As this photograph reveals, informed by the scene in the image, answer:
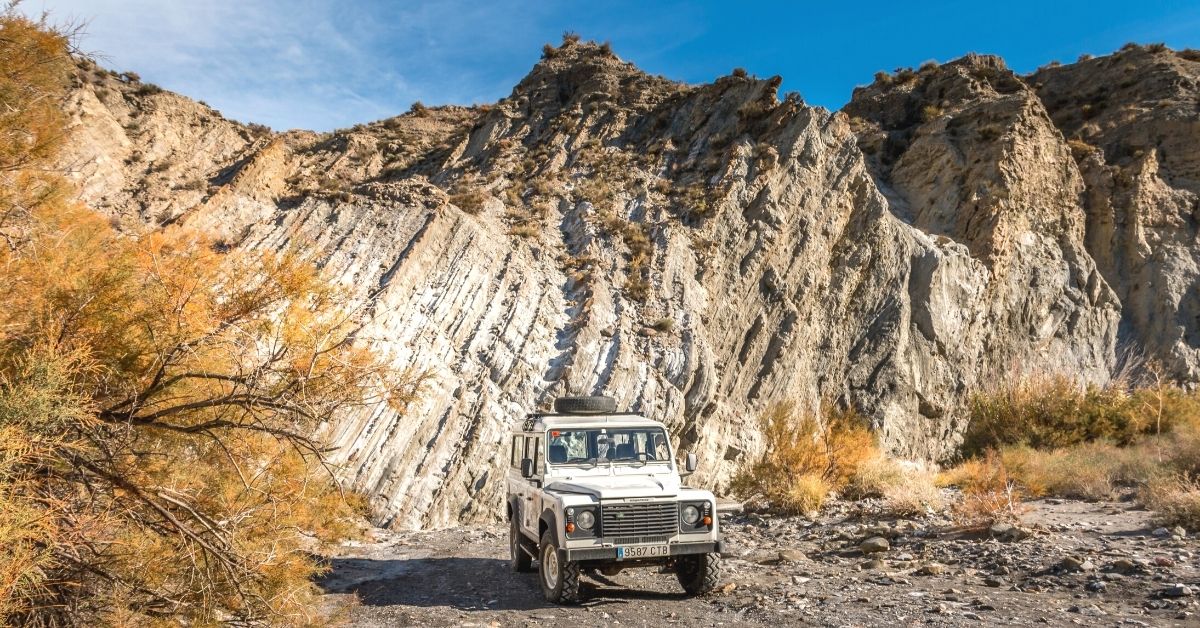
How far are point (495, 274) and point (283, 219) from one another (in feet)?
20.1

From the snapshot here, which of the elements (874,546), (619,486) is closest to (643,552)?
(619,486)

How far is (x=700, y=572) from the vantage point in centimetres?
862

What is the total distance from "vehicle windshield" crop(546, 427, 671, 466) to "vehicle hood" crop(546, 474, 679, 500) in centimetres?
39

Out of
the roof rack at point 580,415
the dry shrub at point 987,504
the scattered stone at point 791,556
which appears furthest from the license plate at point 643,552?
the dry shrub at point 987,504

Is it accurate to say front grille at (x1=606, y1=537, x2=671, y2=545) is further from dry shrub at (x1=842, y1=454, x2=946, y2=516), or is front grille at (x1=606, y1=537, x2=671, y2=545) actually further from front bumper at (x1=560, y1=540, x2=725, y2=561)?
dry shrub at (x1=842, y1=454, x2=946, y2=516)

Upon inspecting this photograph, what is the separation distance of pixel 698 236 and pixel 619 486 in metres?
16.3

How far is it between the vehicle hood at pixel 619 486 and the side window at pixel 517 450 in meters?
1.74

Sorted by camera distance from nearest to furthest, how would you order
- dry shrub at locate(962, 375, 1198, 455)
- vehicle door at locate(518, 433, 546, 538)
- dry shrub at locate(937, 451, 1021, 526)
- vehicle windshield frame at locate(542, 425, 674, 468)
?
vehicle door at locate(518, 433, 546, 538), vehicle windshield frame at locate(542, 425, 674, 468), dry shrub at locate(937, 451, 1021, 526), dry shrub at locate(962, 375, 1198, 455)

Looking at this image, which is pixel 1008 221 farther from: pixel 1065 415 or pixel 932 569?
pixel 932 569

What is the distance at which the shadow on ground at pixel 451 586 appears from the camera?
8781 mm

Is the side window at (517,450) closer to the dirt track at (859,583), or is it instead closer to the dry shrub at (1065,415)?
the dirt track at (859,583)

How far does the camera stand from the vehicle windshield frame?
9.54 meters

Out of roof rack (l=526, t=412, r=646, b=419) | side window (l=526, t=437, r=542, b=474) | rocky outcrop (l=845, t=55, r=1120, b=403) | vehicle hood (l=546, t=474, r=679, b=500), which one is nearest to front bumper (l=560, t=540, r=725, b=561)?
vehicle hood (l=546, t=474, r=679, b=500)

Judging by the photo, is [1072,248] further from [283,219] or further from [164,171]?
[164,171]
